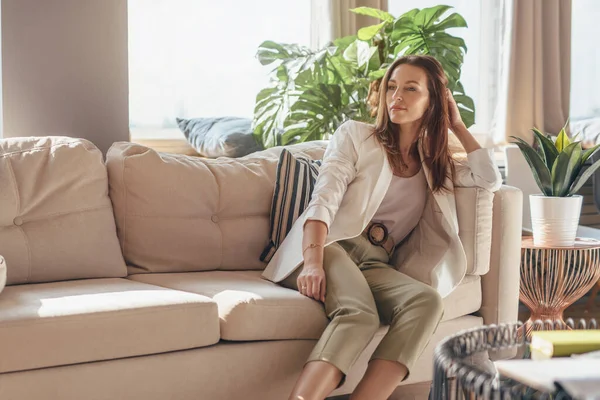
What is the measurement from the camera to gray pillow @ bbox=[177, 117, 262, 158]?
11.4 ft

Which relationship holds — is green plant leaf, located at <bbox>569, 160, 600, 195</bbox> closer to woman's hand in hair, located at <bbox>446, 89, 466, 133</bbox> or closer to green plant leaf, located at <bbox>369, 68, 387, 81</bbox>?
woman's hand in hair, located at <bbox>446, 89, 466, 133</bbox>

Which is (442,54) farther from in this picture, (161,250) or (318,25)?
(161,250)

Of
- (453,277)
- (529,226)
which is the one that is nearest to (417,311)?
(453,277)

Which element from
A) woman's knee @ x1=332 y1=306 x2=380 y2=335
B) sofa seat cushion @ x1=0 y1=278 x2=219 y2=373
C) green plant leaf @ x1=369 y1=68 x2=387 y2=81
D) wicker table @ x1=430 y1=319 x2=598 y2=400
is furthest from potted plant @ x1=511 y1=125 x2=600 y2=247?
sofa seat cushion @ x1=0 y1=278 x2=219 y2=373

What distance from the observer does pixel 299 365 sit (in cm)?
226

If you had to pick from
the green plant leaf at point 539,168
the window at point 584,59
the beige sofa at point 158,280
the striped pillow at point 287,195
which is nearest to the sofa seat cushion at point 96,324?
the beige sofa at point 158,280

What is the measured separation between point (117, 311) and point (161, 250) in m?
0.60

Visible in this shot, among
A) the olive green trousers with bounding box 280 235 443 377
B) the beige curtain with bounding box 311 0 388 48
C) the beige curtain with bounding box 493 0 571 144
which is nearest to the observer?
the olive green trousers with bounding box 280 235 443 377

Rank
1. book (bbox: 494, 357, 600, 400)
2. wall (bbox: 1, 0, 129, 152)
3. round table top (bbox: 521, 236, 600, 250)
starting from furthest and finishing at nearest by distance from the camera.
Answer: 1. round table top (bbox: 521, 236, 600, 250)
2. wall (bbox: 1, 0, 129, 152)
3. book (bbox: 494, 357, 600, 400)

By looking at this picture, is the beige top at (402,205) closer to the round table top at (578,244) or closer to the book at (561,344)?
the round table top at (578,244)

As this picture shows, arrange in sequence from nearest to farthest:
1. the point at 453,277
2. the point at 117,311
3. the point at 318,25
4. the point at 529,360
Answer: the point at 529,360 < the point at 117,311 < the point at 453,277 < the point at 318,25

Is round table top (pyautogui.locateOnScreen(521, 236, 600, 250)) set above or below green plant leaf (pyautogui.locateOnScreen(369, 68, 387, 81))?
below

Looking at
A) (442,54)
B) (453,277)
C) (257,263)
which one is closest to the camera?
(453,277)

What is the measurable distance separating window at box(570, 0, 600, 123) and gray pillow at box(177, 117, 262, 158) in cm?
232
